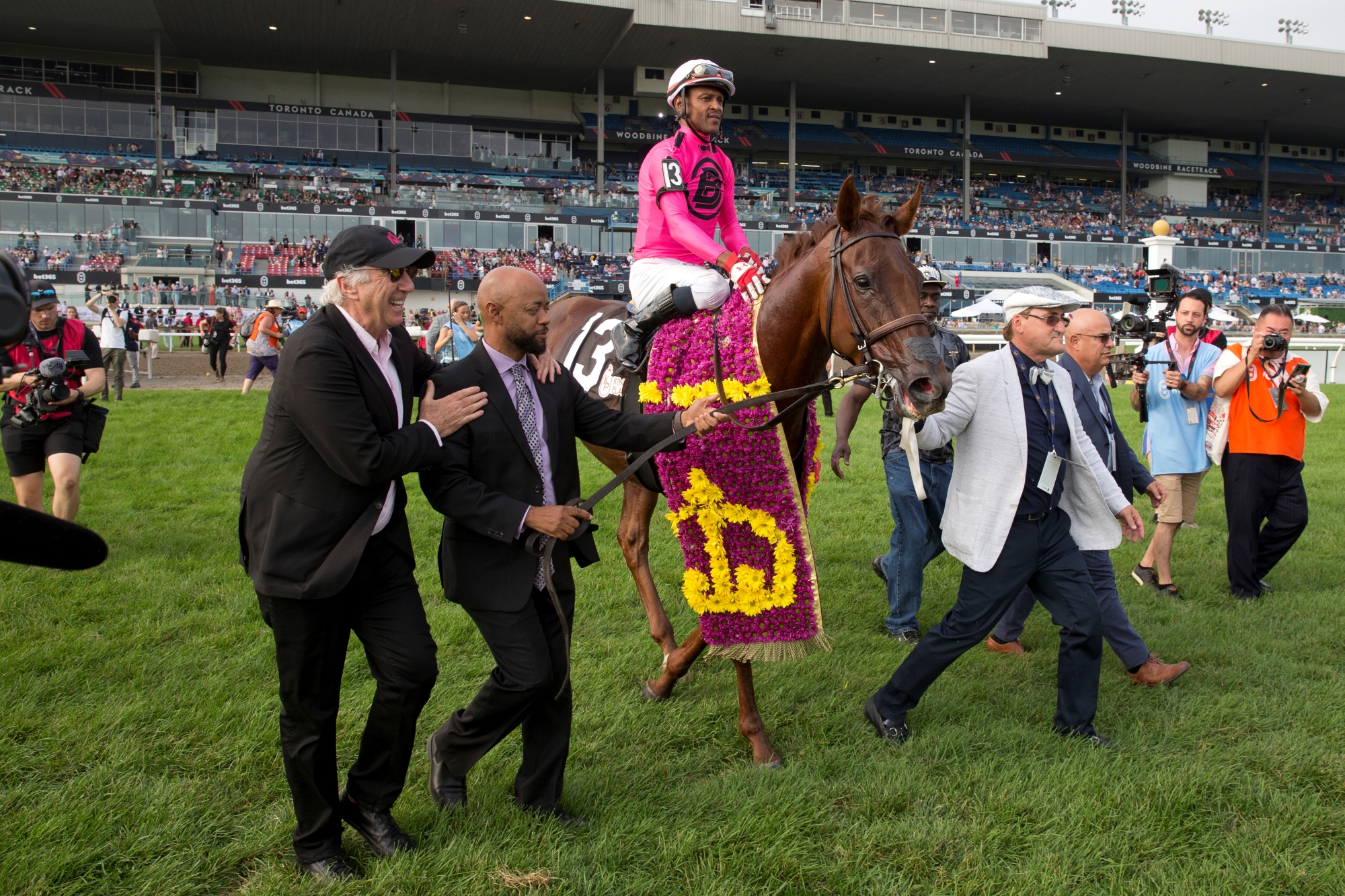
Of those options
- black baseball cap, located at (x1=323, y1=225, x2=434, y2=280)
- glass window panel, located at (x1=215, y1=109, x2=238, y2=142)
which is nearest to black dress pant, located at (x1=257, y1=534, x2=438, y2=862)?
black baseball cap, located at (x1=323, y1=225, x2=434, y2=280)

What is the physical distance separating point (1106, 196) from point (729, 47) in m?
27.6

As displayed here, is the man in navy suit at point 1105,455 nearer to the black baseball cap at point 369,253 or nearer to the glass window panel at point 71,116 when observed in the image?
the black baseball cap at point 369,253

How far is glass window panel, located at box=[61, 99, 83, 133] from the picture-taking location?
45.5 metres

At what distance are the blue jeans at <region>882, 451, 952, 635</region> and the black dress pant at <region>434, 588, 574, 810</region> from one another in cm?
259

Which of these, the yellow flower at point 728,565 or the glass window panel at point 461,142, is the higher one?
the glass window panel at point 461,142

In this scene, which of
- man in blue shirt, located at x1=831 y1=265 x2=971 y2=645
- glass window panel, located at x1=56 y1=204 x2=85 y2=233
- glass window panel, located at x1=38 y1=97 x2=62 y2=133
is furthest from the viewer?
glass window panel, located at x1=38 y1=97 x2=62 y2=133

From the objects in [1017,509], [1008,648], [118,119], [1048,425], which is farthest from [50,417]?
[118,119]

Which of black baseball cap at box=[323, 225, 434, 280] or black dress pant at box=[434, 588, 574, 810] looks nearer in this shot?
black baseball cap at box=[323, 225, 434, 280]

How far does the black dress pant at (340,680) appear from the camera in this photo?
286 centimetres

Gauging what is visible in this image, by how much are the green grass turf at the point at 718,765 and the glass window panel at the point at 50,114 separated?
50.7 metres

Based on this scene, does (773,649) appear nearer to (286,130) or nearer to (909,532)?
(909,532)

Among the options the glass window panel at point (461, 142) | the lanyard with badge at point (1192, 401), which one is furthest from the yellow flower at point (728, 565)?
the glass window panel at point (461, 142)

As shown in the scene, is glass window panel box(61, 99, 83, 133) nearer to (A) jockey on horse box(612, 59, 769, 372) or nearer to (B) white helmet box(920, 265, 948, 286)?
(A) jockey on horse box(612, 59, 769, 372)

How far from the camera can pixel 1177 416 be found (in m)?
6.39
